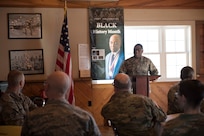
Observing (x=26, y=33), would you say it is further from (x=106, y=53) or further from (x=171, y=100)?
(x=171, y=100)

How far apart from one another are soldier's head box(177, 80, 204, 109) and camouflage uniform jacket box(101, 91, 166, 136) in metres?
1.10

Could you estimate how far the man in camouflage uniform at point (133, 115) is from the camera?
→ 3.35 metres

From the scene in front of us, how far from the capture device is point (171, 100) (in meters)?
4.04

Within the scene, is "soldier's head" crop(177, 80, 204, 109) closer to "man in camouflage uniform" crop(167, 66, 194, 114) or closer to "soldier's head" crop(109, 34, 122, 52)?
"man in camouflage uniform" crop(167, 66, 194, 114)

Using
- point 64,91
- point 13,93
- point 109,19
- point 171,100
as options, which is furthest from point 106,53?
point 64,91

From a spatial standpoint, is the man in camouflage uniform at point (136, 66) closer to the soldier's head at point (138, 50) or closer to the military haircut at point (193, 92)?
the soldier's head at point (138, 50)

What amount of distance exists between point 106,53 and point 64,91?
211 inches

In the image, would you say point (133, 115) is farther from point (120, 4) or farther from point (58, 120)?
point (120, 4)

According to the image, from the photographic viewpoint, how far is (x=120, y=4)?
7.83 m

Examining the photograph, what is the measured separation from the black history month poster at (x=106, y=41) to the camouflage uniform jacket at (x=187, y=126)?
18.1 feet

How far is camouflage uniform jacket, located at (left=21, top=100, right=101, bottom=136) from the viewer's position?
2342mm

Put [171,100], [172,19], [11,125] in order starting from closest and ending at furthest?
1. [11,125]
2. [171,100]
3. [172,19]

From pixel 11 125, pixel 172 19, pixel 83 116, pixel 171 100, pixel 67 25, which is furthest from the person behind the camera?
pixel 172 19

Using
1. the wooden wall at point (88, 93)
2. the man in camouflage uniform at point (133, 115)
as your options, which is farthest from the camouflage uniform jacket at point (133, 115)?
the wooden wall at point (88, 93)
